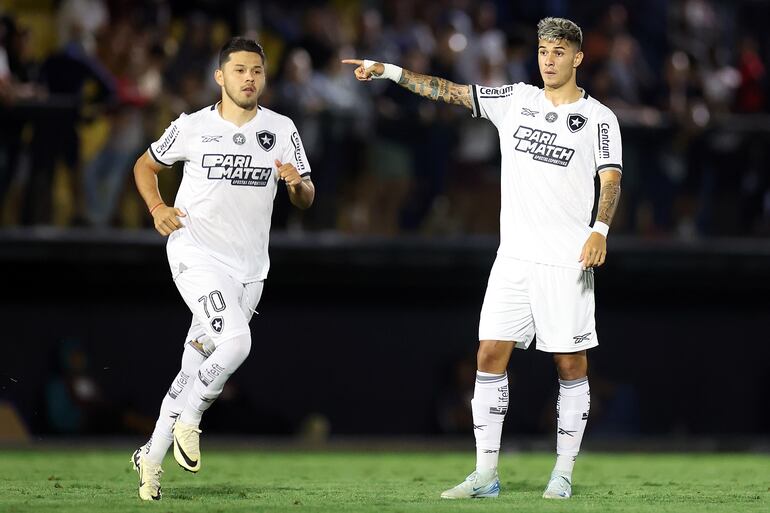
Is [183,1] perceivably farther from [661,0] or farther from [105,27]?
[661,0]

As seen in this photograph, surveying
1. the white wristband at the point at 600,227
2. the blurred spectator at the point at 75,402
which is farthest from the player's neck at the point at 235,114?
the blurred spectator at the point at 75,402

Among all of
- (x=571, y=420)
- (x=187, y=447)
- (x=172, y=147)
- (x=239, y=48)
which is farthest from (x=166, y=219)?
(x=571, y=420)

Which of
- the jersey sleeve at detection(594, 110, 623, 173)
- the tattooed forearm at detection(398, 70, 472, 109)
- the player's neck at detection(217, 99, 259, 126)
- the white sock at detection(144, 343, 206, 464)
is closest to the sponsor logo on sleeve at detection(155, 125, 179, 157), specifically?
the player's neck at detection(217, 99, 259, 126)

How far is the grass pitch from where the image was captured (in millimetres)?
7984

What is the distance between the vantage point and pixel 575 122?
27.6 feet

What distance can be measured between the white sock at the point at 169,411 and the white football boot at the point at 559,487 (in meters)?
2.21

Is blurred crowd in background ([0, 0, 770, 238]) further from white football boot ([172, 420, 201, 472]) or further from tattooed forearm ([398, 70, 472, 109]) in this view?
white football boot ([172, 420, 201, 472])

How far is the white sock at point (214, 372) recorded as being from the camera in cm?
810

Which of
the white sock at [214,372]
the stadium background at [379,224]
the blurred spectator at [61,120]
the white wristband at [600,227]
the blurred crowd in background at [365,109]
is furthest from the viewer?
the stadium background at [379,224]

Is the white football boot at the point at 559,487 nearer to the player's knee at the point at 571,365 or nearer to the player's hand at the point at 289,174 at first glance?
the player's knee at the point at 571,365

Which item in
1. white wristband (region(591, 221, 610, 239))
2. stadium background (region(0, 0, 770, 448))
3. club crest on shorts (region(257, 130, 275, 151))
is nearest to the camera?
white wristband (region(591, 221, 610, 239))

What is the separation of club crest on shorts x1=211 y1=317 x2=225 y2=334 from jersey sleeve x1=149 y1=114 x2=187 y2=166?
1.06 m

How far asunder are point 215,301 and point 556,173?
2.12m

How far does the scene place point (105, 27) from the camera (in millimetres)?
16188
